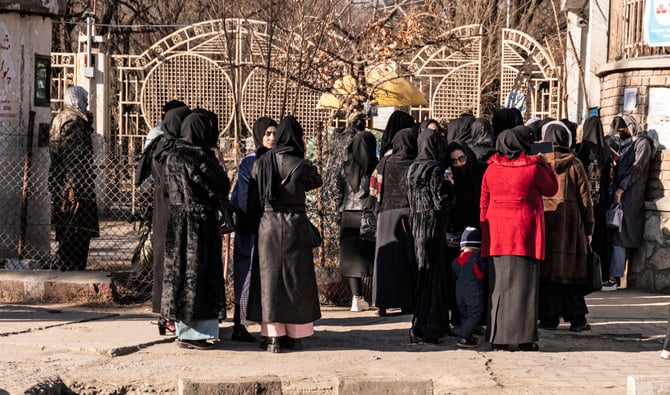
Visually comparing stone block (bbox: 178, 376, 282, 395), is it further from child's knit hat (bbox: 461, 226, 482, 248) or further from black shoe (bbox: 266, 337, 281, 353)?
child's knit hat (bbox: 461, 226, 482, 248)

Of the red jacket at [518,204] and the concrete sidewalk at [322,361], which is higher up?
the red jacket at [518,204]

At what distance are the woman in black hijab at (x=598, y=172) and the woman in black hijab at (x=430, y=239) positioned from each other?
2.65 metres

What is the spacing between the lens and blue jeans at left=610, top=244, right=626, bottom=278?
11.7 metres

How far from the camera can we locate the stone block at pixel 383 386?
6.71 m

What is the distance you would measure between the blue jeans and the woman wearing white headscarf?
209 inches

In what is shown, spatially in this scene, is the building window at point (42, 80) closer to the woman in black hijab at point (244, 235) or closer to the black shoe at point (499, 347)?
the woman in black hijab at point (244, 235)

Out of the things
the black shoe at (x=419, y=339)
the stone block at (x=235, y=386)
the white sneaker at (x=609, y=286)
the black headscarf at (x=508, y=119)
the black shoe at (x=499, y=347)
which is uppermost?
the black headscarf at (x=508, y=119)

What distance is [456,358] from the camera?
7895 millimetres

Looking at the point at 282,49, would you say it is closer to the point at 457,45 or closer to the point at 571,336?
the point at 457,45

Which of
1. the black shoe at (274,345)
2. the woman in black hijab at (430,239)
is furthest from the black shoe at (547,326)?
the black shoe at (274,345)

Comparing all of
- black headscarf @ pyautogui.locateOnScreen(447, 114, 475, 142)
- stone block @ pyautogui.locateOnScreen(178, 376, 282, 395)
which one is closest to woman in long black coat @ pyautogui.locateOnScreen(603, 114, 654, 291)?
black headscarf @ pyautogui.locateOnScreen(447, 114, 475, 142)

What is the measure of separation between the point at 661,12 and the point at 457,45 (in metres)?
6.28

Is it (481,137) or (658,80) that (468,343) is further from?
(658,80)

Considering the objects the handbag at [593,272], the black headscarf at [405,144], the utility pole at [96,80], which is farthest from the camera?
the utility pole at [96,80]
